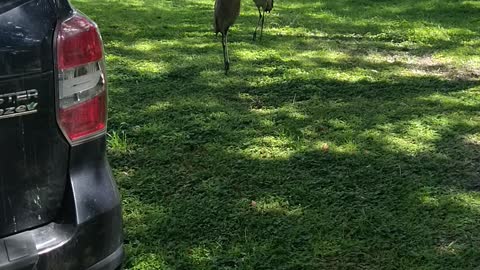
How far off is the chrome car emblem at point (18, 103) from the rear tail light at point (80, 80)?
0.09 meters

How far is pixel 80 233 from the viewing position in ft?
6.13

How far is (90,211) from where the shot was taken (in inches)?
75.3

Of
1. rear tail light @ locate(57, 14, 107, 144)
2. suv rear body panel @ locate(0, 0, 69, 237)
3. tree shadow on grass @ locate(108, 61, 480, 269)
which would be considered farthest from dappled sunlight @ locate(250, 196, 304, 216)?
suv rear body panel @ locate(0, 0, 69, 237)

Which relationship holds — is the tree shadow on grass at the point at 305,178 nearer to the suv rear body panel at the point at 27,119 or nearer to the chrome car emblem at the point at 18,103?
the suv rear body panel at the point at 27,119

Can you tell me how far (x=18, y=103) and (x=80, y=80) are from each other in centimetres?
23

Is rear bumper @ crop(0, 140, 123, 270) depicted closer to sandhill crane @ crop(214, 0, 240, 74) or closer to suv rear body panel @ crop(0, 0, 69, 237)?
suv rear body panel @ crop(0, 0, 69, 237)

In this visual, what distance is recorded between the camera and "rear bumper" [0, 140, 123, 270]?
1751 mm

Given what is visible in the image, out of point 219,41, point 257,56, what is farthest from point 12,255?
point 219,41

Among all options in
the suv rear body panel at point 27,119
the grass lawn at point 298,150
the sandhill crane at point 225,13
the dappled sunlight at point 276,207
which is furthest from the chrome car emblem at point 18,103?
the sandhill crane at point 225,13

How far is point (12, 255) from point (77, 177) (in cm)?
31

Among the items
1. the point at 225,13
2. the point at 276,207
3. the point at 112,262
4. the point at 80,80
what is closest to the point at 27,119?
the point at 80,80

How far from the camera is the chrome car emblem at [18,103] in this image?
1.69 metres

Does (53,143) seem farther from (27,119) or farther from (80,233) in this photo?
(80,233)

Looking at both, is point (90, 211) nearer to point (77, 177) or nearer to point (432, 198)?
point (77, 177)
